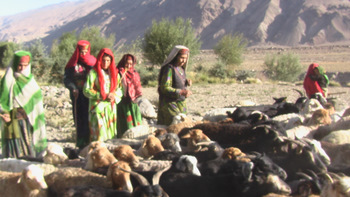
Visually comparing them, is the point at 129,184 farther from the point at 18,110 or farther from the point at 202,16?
the point at 202,16

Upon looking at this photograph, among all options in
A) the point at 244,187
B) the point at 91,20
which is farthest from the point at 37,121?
the point at 91,20

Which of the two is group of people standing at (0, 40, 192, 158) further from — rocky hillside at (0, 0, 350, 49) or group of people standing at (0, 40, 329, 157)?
rocky hillside at (0, 0, 350, 49)

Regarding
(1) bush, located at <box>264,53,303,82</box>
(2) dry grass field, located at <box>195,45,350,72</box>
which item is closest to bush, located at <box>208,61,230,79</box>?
(1) bush, located at <box>264,53,303,82</box>

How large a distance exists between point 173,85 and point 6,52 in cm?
3210

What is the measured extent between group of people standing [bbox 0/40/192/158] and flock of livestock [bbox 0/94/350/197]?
3.70 feet

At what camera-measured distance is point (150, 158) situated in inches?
126

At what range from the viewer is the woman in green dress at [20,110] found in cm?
439

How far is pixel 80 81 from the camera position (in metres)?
5.20

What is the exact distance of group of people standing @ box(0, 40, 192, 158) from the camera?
14.6 ft

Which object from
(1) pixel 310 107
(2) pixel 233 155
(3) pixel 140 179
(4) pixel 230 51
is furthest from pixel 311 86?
(4) pixel 230 51

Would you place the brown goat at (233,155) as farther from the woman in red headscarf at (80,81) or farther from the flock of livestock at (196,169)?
the woman in red headscarf at (80,81)

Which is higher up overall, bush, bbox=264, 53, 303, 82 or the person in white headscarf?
the person in white headscarf

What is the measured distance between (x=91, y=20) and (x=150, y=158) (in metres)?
125

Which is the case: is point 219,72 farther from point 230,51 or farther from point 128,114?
point 128,114
